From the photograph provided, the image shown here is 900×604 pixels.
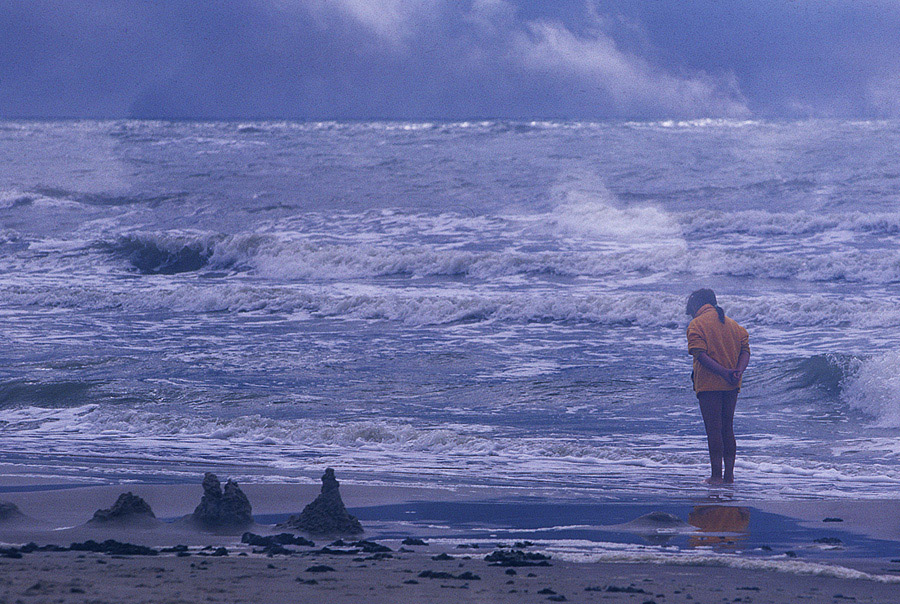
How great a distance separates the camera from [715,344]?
7.31 metres

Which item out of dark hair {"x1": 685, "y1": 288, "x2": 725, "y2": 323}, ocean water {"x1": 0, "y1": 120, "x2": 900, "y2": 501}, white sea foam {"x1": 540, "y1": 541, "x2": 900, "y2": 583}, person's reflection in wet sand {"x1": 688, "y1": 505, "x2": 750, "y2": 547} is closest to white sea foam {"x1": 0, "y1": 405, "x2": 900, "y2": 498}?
ocean water {"x1": 0, "y1": 120, "x2": 900, "y2": 501}

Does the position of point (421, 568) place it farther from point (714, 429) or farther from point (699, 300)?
point (699, 300)

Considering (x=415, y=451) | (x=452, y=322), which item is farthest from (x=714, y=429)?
(x=452, y=322)

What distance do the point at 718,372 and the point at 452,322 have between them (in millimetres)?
8457

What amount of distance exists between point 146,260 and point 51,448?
14.4 metres

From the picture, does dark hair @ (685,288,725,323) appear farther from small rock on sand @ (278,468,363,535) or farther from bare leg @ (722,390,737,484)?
small rock on sand @ (278,468,363,535)

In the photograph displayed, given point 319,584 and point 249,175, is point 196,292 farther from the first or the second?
point 249,175

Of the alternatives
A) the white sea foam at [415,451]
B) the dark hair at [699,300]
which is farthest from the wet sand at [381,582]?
the dark hair at [699,300]

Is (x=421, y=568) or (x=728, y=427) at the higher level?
(x=728, y=427)

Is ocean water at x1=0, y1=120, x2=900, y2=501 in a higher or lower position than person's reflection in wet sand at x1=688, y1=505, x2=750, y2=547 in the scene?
higher

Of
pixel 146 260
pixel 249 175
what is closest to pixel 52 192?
pixel 249 175

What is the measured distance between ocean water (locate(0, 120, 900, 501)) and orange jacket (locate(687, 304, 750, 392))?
2.49ft

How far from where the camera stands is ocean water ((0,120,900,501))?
843 cm

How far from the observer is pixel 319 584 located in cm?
413
